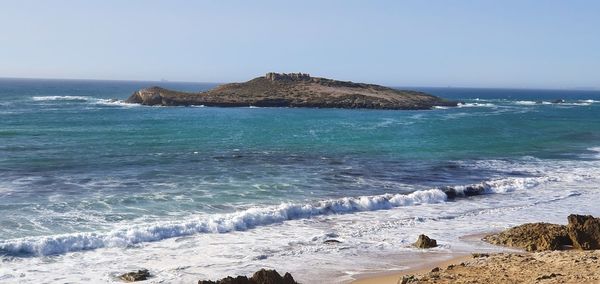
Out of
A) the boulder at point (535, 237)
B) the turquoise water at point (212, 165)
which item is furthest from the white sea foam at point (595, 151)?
the boulder at point (535, 237)

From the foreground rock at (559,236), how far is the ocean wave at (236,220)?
6.16m

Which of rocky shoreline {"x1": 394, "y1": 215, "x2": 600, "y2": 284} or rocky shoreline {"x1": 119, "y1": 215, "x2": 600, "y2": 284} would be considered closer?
rocky shoreline {"x1": 119, "y1": 215, "x2": 600, "y2": 284}

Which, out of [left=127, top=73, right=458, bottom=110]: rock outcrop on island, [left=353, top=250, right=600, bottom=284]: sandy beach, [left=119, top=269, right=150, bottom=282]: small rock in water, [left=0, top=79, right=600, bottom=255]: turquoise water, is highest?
[left=127, top=73, right=458, bottom=110]: rock outcrop on island

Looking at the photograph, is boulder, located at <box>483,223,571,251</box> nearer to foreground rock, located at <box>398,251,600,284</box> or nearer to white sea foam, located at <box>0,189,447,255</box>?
foreground rock, located at <box>398,251,600,284</box>

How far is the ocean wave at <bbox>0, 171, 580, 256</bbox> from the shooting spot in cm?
1587

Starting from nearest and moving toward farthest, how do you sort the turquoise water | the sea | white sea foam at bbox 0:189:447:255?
the sea
white sea foam at bbox 0:189:447:255
the turquoise water

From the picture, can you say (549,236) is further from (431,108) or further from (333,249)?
(431,108)

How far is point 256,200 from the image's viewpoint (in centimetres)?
2238

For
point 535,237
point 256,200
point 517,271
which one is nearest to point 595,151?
Answer: point 535,237

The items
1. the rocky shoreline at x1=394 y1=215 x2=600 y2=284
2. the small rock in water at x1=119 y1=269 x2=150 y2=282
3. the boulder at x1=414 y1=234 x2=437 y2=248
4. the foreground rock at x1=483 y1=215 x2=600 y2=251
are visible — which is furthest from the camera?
the boulder at x1=414 y1=234 x2=437 y2=248

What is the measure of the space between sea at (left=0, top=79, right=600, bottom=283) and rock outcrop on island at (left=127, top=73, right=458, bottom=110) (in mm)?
46127

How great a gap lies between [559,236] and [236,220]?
932 centimetres

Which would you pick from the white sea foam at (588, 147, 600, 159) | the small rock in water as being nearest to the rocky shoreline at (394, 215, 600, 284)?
the small rock in water

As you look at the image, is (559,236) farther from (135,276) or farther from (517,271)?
(135,276)
